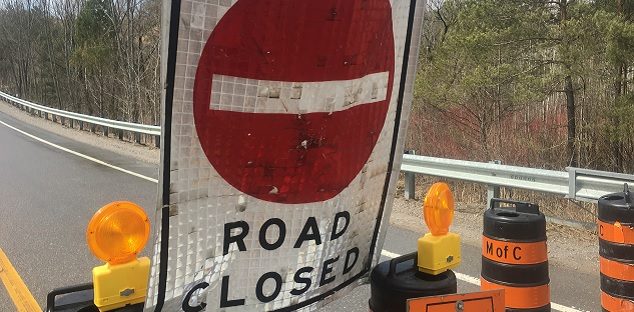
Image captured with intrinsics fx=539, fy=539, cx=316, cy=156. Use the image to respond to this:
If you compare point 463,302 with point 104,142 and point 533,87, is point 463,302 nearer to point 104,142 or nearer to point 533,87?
point 533,87

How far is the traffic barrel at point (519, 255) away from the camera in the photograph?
280 cm

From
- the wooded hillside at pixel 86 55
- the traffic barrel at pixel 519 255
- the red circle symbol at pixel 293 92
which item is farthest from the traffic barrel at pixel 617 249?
the wooded hillside at pixel 86 55

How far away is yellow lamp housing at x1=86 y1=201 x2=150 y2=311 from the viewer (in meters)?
1.14

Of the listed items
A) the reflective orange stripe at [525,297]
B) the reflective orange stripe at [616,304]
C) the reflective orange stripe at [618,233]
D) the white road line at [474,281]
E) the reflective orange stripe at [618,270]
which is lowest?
the white road line at [474,281]

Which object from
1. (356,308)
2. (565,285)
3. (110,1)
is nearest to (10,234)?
(356,308)

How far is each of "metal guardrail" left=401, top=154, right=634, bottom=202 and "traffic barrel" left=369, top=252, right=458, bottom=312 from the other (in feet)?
14.8

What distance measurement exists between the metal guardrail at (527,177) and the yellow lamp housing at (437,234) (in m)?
4.48

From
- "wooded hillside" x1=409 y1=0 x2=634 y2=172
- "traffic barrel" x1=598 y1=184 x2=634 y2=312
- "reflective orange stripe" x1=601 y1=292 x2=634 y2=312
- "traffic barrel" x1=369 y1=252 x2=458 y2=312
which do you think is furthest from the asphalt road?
"wooded hillside" x1=409 y1=0 x2=634 y2=172

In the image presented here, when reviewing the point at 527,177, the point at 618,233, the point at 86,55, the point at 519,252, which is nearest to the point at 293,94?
the point at 519,252

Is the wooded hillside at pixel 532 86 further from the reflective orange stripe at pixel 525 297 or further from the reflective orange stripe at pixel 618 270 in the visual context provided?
the reflective orange stripe at pixel 525 297

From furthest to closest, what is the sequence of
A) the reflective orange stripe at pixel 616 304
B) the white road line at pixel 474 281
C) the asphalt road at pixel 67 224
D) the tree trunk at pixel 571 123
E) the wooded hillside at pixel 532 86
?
the tree trunk at pixel 571 123, the wooded hillside at pixel 532 86, the asphalt road at pixel 67 224, the white road line at pixel 474 281, the reflective orange stripe at pixel 616 304

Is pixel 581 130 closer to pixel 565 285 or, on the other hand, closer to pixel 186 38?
pixel 565 285

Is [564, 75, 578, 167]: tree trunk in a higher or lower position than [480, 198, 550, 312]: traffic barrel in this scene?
higher

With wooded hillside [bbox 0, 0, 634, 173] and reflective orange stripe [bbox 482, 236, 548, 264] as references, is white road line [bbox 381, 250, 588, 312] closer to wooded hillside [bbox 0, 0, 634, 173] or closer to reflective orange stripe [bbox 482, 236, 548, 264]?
reflective orange stripe [bbox 482, 236, 548, 264]
